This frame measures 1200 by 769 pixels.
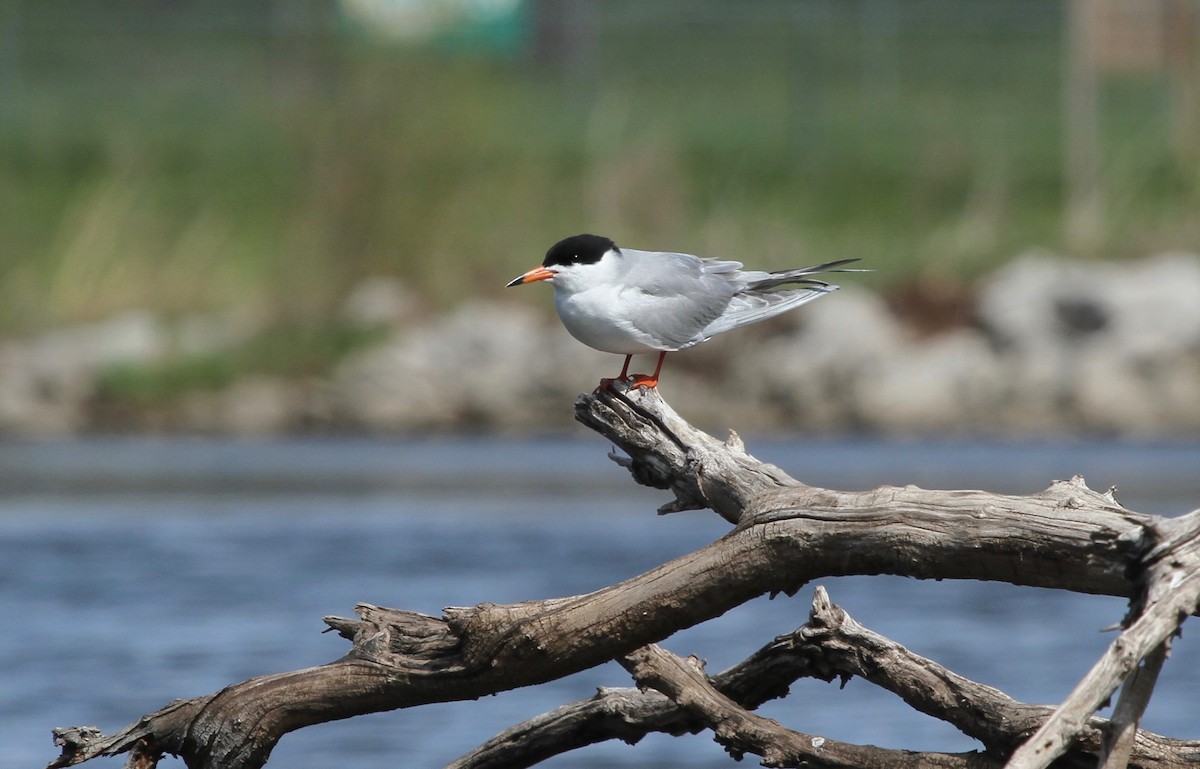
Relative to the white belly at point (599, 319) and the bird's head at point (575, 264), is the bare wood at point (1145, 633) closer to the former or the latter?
the white belly at point (599, 319)

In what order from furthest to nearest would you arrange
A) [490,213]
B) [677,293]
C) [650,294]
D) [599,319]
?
[490,213]
[677,293]
[650,294]
[599,319]

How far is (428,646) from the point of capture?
17.9 feet

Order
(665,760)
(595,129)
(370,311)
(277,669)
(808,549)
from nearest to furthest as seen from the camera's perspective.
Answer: (808,549) → (665,760) → (277,669) → (370,311) → (595,129)

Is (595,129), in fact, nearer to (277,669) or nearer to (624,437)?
(277,669)

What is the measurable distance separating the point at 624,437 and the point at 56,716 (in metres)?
4.55

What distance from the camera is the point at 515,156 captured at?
71.1 feet

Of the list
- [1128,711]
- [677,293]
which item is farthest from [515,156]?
[1128,711]

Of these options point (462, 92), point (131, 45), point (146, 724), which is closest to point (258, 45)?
point (131, 45)

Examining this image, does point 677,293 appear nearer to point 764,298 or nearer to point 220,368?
point 764,298

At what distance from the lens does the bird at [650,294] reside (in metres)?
5.88

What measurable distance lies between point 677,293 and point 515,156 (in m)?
15.6

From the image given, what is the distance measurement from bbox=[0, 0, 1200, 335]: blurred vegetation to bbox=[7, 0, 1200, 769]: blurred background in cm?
7

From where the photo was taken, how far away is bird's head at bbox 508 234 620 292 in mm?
5887

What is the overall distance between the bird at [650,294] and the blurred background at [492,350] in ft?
8.18
